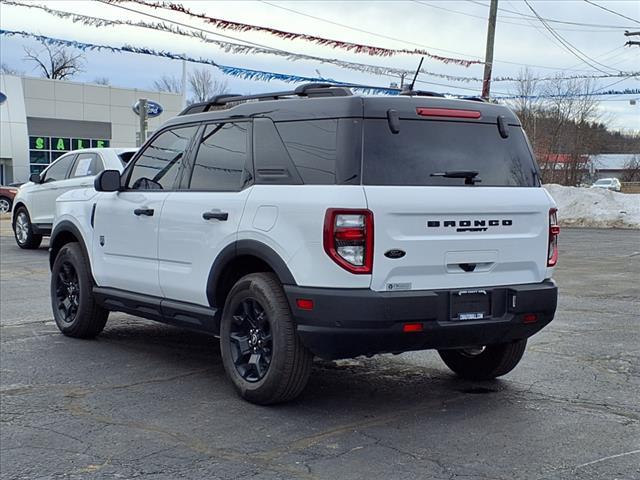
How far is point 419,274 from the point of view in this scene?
17.1ft

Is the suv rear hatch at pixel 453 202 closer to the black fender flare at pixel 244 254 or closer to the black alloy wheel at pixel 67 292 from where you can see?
the black fender flare at pixel 244 254

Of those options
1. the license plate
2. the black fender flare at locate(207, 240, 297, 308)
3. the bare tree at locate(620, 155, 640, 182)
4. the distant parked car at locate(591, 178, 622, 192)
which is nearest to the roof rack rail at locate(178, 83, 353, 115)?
the black fender flare at locate(207, 240, 297, 308)

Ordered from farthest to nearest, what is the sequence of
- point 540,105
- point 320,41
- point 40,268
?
point 540,105 < point 320,41 < point 40,268

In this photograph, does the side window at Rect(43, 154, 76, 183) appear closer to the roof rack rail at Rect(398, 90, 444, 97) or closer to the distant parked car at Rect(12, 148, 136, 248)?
the distant parked car at Rect(12, 148, 136, 248)

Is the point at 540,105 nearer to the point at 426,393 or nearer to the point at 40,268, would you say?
the point at 40,268

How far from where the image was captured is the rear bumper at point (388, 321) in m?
5.07

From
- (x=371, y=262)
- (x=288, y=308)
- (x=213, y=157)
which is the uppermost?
(x=213, y=157)

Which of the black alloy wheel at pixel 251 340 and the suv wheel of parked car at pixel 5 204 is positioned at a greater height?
the black alloy wheel at pixel 251 340

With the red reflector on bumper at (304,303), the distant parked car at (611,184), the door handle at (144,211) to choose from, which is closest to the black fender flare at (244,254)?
the red reflector on bumper at (304,303)

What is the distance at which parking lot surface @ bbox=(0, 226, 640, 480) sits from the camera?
4.53m

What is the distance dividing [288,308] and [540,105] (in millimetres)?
41018

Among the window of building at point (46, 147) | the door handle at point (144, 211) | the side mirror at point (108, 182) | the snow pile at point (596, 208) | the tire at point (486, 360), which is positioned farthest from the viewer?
the window of building at point (46, 147)

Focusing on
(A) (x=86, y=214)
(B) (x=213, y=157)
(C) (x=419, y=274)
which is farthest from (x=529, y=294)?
(A) (x=86, y=214)

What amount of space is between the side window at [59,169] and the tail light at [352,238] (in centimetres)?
1108
